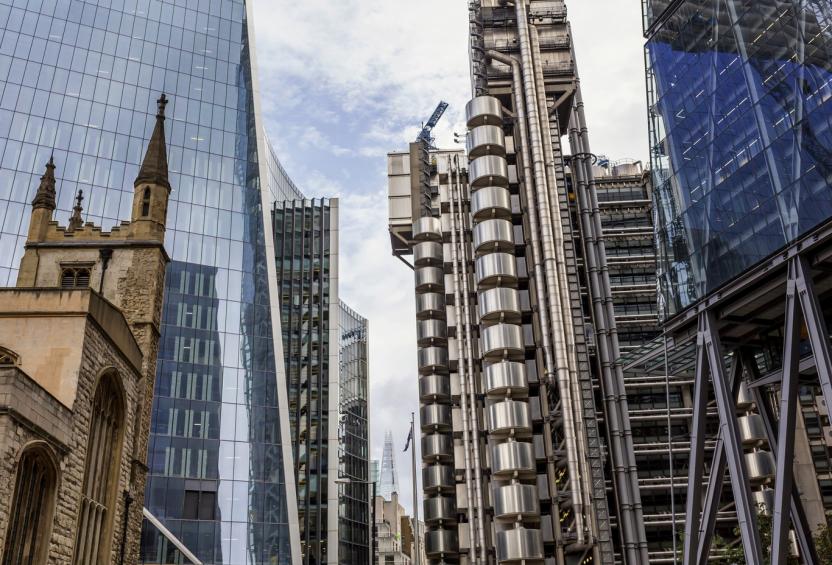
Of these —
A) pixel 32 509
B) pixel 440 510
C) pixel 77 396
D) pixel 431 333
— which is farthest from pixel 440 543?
pixel 32 509

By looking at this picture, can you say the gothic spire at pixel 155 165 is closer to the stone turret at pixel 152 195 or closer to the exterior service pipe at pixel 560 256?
the stone turret at pixel 152 195

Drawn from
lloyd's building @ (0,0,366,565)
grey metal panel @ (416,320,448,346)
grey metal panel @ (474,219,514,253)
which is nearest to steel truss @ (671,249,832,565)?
grey metal panel @ (474,219,514,253)

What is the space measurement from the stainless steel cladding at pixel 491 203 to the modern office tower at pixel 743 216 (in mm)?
23143

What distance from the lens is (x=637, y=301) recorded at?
76.6m

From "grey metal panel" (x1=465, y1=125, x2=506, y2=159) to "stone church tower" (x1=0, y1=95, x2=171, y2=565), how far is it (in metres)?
27.7

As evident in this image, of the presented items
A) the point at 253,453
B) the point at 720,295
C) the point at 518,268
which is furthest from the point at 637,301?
the point at 720,295

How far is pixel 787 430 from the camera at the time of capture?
75.8 feet

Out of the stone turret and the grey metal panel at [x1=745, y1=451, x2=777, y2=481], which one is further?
the grey metal panel at [x1=745, y1=451, x2=777, y2=481]

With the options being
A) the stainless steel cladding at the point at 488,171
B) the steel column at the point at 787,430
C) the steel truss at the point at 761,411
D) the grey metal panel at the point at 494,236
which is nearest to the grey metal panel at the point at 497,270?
the grey metal panel at the point at 494,236

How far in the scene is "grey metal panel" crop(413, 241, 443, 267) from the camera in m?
68.4

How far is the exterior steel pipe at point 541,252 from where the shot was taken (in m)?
48.6

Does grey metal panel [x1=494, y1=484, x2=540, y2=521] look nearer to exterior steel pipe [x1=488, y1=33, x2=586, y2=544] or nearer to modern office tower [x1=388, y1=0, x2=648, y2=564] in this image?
modern office tower [x1=388, y1=0, x2=648, y2=564]

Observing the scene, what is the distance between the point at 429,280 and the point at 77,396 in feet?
149

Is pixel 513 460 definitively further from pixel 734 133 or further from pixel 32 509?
pixel 32 509
